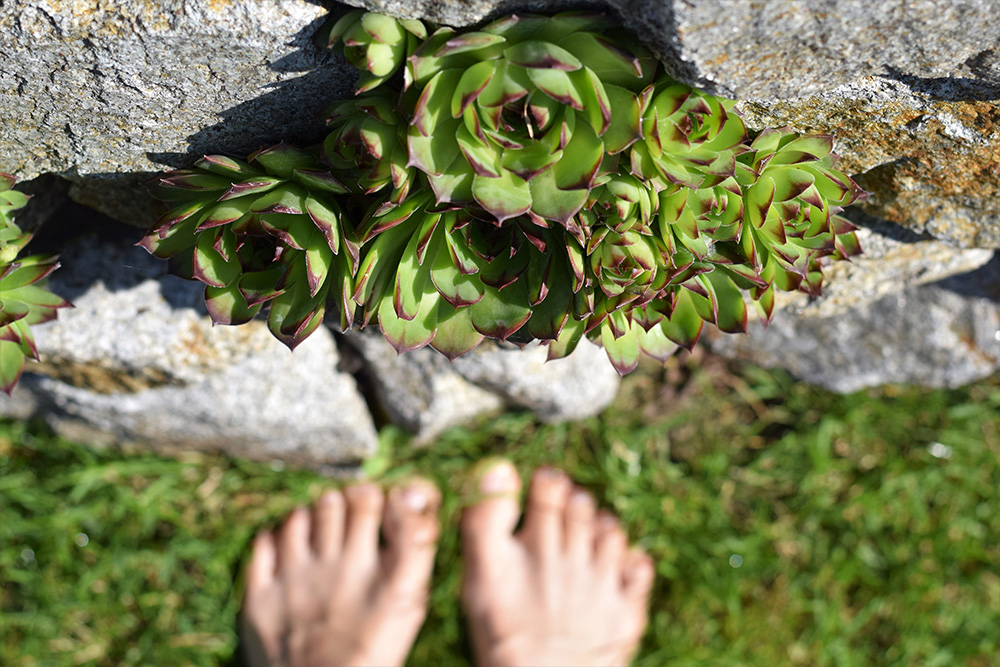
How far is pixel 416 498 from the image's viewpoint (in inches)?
139

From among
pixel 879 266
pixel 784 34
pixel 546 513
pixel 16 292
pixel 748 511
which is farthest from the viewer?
pixel 546 513

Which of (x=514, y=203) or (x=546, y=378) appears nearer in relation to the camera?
(x=514, y=203)

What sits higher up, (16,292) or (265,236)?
(265,236)

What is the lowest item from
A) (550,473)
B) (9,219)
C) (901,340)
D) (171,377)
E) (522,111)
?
(550,473)

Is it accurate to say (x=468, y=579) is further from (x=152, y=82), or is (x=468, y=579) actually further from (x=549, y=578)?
(x=152, y=82)

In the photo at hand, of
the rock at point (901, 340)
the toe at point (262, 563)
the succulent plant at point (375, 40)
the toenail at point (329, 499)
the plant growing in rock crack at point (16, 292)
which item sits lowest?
the toe at point (262, 563)

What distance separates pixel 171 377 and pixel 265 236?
117 centimetres

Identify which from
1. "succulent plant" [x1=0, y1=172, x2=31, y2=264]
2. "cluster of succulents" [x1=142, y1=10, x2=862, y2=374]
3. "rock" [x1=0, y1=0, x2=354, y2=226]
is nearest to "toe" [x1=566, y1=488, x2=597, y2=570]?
"cluster of succulents" [x1=142, y1=10, x2=862, y2=374]

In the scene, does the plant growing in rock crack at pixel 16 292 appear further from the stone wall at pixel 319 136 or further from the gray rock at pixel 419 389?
the gray rock at pixel 419 389

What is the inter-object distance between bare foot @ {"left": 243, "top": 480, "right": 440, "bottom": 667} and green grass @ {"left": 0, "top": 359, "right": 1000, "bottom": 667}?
0.42 ft

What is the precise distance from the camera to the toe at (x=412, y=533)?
3.55m

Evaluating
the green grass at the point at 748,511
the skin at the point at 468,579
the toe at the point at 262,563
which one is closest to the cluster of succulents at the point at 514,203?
the green grass at the point at 748,511

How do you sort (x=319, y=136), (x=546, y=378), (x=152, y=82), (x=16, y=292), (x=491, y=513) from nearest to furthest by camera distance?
(x=152, y=82) → (x=319, y=136) → (x=16, y=292) → (x=546, y=378) → (x=491, y=513)

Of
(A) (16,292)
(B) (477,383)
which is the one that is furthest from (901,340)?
(A) (16,292)
